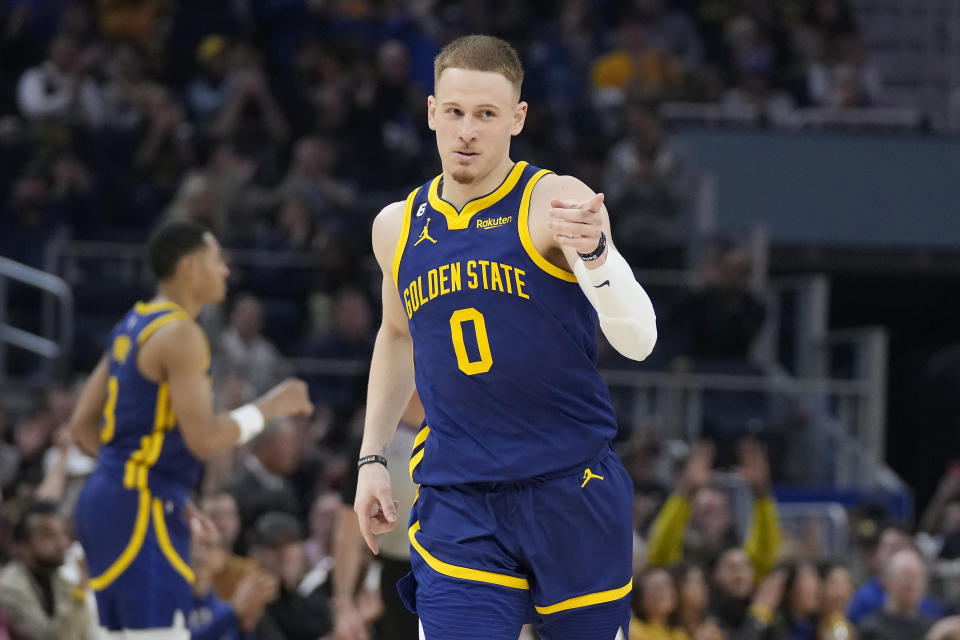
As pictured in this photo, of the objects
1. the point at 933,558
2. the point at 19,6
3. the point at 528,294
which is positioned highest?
the point at 19,6

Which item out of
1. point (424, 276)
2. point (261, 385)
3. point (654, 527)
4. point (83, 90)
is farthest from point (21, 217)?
point (424, 276)

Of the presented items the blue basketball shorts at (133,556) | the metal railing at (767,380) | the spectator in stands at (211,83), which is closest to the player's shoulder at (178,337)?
the blue basketball shorts at (133,556)

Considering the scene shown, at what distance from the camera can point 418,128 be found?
16.5 metres

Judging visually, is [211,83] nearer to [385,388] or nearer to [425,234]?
[385,388]

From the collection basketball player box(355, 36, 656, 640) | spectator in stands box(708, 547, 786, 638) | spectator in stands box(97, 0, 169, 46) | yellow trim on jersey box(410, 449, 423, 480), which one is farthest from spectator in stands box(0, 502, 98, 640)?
spectator in stands box(97, 0, 169, 46)

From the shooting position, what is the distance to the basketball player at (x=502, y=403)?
15.2 ft

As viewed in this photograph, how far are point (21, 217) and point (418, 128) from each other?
Result: 420 cm

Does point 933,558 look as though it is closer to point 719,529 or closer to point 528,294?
point 719,529

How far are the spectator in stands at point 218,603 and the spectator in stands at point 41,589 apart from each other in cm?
54

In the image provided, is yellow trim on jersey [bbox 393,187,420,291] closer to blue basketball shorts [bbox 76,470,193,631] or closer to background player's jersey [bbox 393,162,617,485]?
background player's jersey [bbox 393,162,617,485]

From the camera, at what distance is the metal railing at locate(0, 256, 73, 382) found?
12.9 m

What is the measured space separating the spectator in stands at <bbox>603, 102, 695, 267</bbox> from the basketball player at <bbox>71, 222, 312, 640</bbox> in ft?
29.2

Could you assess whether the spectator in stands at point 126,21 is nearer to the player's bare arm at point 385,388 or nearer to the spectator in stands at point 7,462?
the spectator in stands at point 7,462

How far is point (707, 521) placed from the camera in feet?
38.3
